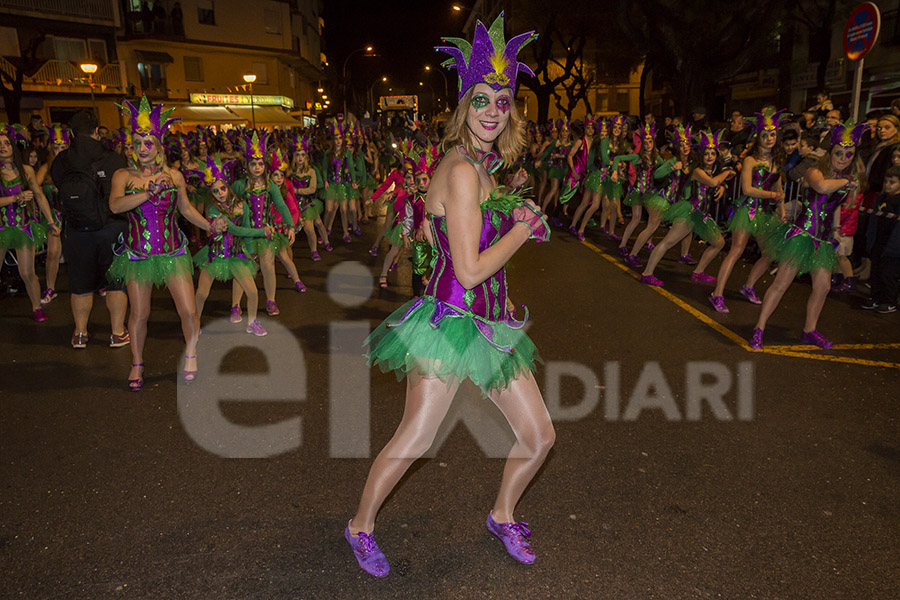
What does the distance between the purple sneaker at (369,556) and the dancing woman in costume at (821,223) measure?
463 centimetres

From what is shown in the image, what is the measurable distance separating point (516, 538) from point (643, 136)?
380 inches

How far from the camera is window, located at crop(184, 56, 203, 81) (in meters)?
40.9

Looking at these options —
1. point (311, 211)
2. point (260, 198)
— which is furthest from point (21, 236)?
point (311, 211)

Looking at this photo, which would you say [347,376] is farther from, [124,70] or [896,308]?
[124,70]

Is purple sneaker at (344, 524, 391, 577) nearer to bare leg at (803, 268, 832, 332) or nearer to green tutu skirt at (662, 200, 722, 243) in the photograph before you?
bare leg at (803, 268, 832, 332)

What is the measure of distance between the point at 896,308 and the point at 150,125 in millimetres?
8239

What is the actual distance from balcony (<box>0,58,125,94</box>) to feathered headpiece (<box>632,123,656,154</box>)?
93.3ft

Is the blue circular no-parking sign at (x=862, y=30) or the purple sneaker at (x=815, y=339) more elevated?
the blue circular no-parking sign at (x=862, y=30)

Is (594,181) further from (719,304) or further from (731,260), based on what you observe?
(719,304)

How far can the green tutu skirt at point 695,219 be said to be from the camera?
27.5 ft

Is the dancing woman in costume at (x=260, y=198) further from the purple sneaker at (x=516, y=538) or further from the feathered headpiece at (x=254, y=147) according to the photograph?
the purple sneaker at (x=516, y=538)

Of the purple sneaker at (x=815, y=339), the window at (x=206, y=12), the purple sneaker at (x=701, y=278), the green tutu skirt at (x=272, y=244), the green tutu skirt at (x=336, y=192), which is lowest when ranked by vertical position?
the purple sneaker at (x=815, y=339)

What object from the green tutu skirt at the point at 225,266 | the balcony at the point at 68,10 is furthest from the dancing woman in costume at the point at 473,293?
the balcony at the point at 68,10

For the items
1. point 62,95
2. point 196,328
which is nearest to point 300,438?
point 196,328
